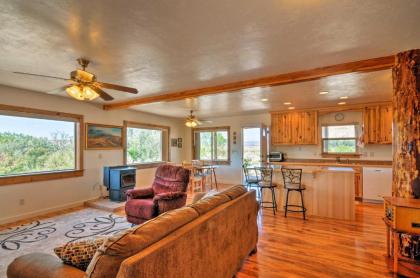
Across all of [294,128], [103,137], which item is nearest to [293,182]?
[294,128]

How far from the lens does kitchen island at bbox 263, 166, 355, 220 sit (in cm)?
417

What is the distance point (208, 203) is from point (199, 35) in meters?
1.67

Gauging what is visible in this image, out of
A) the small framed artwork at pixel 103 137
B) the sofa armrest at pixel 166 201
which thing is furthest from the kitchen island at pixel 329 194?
the small framed artwork at pixel 103 137

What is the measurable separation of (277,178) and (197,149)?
4.63 meters

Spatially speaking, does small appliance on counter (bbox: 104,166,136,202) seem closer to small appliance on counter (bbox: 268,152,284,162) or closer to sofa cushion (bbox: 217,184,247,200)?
sofa cushion (bbox: 217,184,247,200)

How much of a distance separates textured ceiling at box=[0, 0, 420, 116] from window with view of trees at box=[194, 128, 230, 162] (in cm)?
499

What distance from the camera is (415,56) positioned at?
2529 mm

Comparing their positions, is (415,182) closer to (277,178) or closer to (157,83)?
(277,178)

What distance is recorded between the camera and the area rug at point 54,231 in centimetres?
298

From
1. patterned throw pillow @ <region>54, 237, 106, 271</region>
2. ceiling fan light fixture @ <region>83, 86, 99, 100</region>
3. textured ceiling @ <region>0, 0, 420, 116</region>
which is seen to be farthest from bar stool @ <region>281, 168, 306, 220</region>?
patterned throw pillow @ <region>54, 237, 106, 271</region>

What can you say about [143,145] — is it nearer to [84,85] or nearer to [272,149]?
[272,149]

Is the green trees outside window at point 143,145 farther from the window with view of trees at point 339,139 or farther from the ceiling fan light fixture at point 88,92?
the window with view of trees at point 339,139

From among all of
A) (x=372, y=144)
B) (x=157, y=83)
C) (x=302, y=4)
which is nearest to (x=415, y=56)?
(x=302, y=4)

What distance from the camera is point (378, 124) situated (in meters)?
5.67
